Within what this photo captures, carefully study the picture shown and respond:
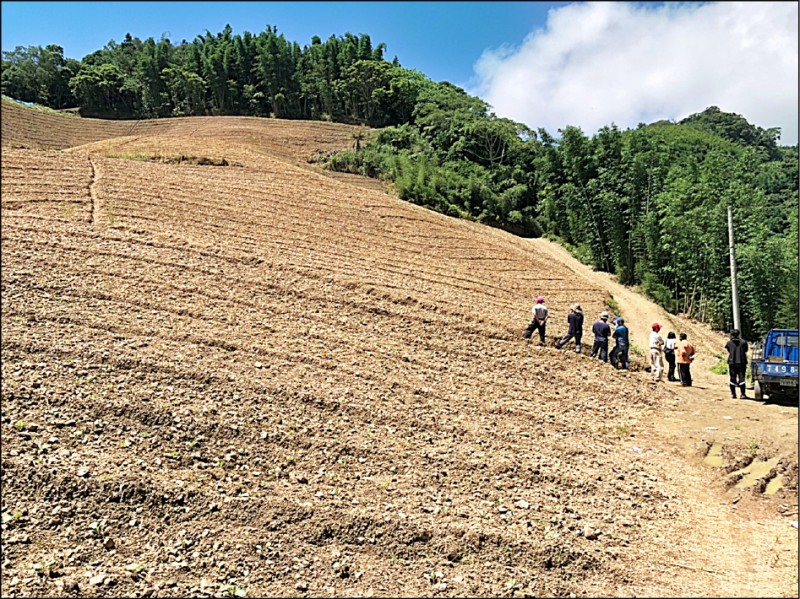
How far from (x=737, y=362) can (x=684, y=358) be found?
75cm

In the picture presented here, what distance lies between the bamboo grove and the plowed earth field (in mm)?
6526

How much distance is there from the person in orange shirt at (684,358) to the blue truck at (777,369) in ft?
2.95

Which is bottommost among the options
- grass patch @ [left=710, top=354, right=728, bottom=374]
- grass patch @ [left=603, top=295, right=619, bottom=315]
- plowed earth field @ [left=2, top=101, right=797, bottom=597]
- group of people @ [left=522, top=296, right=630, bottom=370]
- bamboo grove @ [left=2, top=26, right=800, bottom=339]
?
plowed earth field @ [left=2, top=101, right=797, bottom=597]

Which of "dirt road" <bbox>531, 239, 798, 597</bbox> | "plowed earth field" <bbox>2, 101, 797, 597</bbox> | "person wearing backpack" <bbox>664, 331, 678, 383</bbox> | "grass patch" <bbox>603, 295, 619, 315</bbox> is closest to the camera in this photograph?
"plowed earth field" <bbox>2, 101, 797, 597</bbox>

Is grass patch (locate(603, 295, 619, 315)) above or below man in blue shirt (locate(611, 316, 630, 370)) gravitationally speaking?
above

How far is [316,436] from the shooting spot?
5.51 m

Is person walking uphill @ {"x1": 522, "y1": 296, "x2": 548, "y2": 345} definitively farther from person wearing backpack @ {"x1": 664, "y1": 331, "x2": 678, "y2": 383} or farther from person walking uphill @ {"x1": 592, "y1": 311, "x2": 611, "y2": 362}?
person wearing backpack @ {"x1": 664, "y1": 331, "x2": 678, "y2": 383}

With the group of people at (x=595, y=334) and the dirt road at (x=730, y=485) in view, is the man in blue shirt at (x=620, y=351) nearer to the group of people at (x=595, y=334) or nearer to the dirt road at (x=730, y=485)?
the group of people at (x=595, y=334)

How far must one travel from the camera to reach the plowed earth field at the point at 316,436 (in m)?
3.97

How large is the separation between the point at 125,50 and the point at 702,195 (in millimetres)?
50162

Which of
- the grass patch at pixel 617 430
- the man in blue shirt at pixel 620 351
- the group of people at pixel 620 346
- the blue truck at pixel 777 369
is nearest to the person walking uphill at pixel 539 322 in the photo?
the group of people at pixel 620 346

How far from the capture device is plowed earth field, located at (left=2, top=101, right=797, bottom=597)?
13.0 feet

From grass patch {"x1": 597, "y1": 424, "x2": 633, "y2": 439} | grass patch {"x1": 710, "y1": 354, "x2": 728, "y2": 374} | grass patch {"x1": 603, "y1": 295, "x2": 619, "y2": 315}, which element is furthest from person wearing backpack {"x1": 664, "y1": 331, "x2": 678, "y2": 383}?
grass patch {"x1": 603, "y1": 295, "x2": 619, "y2": 315}

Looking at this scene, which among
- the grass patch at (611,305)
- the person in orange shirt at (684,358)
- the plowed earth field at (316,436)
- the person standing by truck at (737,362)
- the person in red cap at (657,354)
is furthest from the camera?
the grass patch at (611,305)
